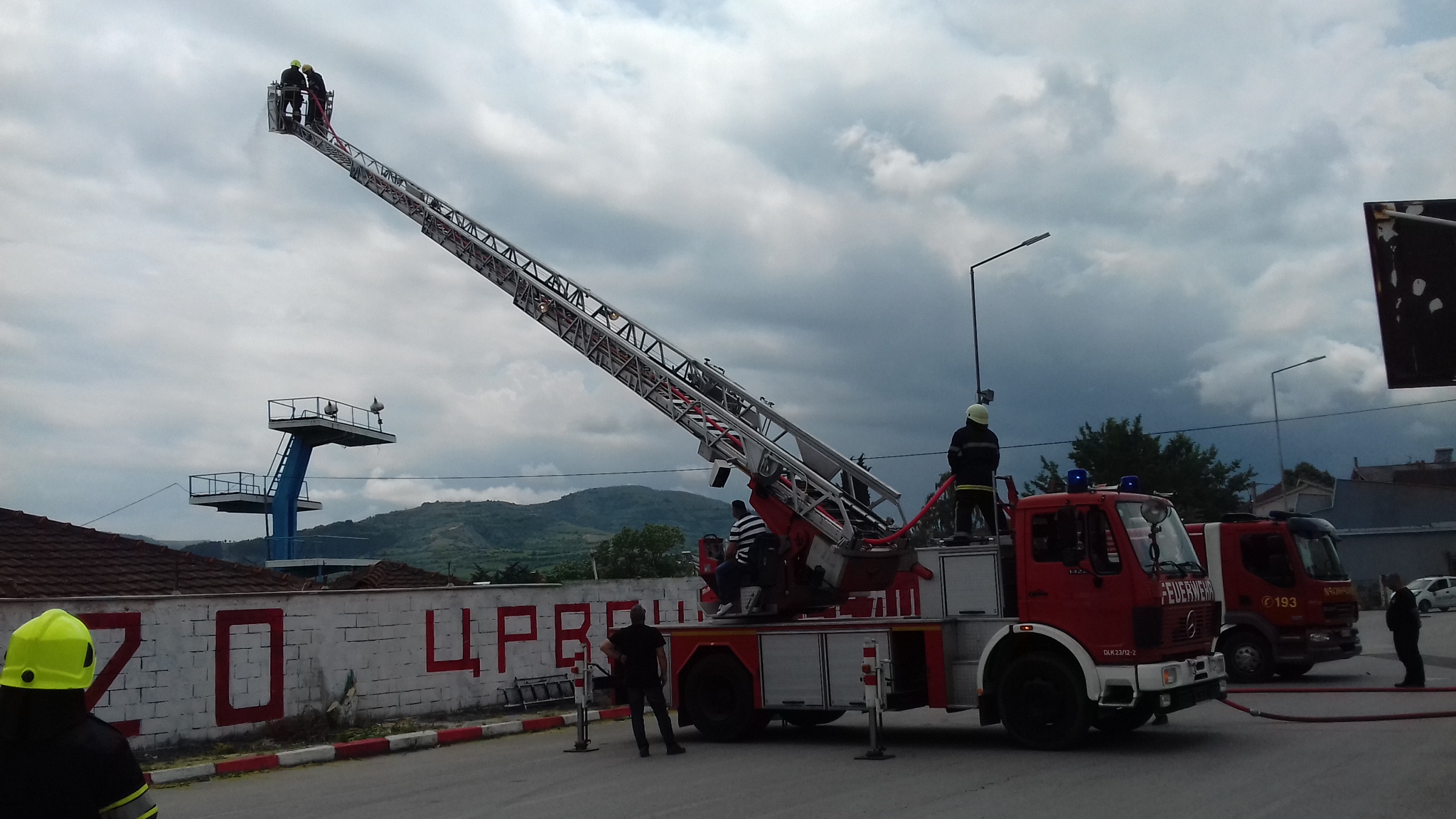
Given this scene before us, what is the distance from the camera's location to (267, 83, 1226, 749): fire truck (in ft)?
36.1

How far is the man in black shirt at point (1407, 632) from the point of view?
15.4 m

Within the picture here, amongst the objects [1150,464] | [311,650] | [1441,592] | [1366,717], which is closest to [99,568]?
[311,650]

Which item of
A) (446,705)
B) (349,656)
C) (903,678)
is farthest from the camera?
(446,705)

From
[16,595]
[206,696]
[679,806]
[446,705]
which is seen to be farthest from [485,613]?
[679,806]

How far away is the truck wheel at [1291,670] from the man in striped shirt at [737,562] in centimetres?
887

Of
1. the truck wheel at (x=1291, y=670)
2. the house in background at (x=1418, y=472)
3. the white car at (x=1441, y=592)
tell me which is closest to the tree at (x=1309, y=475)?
the house in background at (x=1418, y=472)

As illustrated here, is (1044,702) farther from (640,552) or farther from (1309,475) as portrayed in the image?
(1309,475)

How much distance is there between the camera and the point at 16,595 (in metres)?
17.3

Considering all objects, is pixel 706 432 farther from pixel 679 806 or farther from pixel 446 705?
pixel 679 806

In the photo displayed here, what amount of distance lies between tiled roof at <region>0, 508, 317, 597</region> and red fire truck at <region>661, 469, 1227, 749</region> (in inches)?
449

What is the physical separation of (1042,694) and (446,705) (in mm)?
9068

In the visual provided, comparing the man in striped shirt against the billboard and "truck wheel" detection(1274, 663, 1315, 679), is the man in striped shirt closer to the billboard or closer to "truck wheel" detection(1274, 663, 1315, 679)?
the billboard

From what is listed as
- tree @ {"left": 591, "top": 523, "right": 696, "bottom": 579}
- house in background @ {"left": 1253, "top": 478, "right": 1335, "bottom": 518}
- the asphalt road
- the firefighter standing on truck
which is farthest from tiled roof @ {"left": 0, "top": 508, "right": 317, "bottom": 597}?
house in background @ {"left": 1253, "top": 478, "right": 1335, "bottom": 518}

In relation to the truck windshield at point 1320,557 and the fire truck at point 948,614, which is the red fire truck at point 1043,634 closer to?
the fire truck at point 948,614
